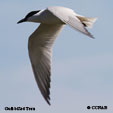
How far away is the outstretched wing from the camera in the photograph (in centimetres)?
695

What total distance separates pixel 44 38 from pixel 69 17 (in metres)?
1.93

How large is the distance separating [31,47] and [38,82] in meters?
0.81

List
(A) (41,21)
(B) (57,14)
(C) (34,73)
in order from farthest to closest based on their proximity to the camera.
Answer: (C) (34,73) → (A) (41,21) → (B) (57,14)

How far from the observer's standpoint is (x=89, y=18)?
29.0ft

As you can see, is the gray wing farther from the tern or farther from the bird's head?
the bird's head

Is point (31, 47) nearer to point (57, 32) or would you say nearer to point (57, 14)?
point (57, 32)

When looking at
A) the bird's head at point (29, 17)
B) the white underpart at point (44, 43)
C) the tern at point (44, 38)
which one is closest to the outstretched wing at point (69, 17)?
the tern at point (44, 38)

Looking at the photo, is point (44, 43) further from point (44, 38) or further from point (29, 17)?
point (29, 17)

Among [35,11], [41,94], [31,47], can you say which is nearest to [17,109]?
[41,94]

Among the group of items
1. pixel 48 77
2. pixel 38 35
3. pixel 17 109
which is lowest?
pixel 17 109

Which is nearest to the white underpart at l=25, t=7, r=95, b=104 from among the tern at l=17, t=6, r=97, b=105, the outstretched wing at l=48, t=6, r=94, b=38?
the tern at l=17, t=6, r=97, b=105

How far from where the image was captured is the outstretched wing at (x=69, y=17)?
22.8ft

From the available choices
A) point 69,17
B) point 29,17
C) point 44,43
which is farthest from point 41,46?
point 69,17

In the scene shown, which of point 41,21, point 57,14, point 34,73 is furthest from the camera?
point 34,73
